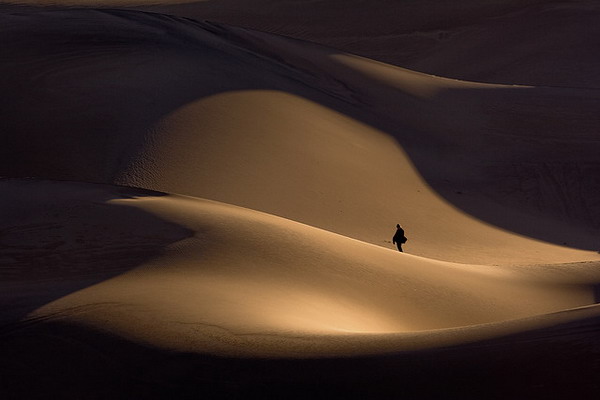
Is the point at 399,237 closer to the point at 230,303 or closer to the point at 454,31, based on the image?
the point at 230,303

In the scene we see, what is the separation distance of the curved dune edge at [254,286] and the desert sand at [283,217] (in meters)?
0.02

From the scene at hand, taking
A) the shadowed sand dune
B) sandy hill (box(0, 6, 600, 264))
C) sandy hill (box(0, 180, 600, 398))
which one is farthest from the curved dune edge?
the shadowed sand dune

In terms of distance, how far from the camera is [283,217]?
982cm

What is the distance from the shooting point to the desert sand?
4.20 metres

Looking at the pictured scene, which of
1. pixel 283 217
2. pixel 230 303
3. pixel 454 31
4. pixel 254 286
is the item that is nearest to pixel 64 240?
pixel 254 286

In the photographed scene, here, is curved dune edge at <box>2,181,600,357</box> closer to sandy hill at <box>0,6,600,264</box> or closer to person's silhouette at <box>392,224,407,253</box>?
person's silhouette at <box>392,224,407,253</box>

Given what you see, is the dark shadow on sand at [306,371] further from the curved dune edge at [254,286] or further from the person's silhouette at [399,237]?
the person's silhouette at [399,237]

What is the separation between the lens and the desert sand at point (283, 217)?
420cm

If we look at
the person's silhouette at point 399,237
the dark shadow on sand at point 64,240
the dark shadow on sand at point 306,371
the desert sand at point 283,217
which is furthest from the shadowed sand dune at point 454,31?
the dark shadow on sand at point 306,371

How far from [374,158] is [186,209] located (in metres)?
5.30

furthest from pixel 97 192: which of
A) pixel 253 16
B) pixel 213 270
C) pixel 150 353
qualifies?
pixel 253 16

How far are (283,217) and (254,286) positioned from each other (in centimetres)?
412

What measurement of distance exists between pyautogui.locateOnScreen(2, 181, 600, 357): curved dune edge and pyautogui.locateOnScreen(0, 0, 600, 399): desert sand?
0.02 m

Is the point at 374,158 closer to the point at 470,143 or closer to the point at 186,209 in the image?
the point at 470,143
